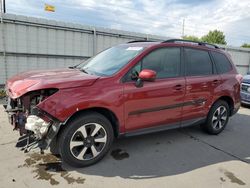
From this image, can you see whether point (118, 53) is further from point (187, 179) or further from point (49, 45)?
point (49, 45)

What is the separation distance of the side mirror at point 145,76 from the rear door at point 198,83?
3.11ft

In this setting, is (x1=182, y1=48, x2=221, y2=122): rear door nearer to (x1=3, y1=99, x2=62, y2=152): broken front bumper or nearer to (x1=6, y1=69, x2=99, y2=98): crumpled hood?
(x1=6, y1=69, x2=99, y2=98): crumpled hood

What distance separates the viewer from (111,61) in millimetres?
3553

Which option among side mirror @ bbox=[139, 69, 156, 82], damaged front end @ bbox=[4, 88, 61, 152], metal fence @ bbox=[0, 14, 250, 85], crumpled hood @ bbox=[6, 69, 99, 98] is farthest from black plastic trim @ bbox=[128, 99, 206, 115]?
metal fence @ bbox=[0, 14, 250, 85]

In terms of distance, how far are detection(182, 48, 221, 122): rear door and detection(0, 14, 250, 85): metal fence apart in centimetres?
572

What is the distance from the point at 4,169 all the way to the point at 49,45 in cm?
603

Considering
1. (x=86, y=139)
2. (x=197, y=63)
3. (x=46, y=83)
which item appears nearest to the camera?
(x=46, y=83)

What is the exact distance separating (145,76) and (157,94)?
17.8 inches

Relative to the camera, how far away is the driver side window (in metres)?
3.26

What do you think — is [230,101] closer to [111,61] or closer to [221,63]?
[221,63]

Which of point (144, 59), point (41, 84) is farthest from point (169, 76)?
point (41, 84)

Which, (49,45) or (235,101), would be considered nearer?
(235,101)

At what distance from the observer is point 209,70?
4.25m

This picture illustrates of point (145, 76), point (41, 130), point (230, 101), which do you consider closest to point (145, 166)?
point (145, 76)
